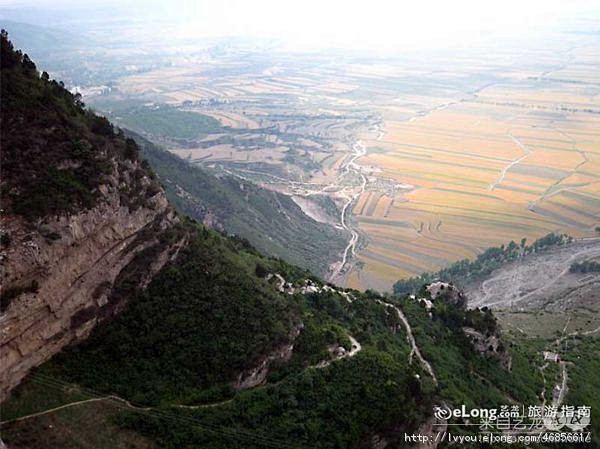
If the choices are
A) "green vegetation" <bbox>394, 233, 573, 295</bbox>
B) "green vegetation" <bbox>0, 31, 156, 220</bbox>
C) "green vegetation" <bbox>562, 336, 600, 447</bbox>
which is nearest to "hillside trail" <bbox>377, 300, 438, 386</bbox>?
"green vegetation" <bbox>562, 336, 600, 447</bbox>

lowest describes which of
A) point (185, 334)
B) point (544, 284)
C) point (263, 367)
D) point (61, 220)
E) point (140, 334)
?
point (544, 284)

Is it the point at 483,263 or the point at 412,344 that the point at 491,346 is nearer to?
the point at 412,344

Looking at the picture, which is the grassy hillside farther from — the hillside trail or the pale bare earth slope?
the hillside trail

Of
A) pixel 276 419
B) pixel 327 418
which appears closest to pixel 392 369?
pixel 327 418

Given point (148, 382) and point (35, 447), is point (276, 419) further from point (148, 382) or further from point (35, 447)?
point (35, 447)

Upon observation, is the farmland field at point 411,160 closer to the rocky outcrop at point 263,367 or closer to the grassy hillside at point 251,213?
the grassy hillside at point 251,213

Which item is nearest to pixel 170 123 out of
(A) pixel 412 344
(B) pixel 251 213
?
(B) pixel 251 213

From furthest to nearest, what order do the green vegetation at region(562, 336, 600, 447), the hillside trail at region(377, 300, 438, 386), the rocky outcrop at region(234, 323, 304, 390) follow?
the green vegetation at region(562, 336, 600, 447), the hillside trail at region(377, 300, 438, 386), the rocky outcrop at region(234, 323, 304, 390)
